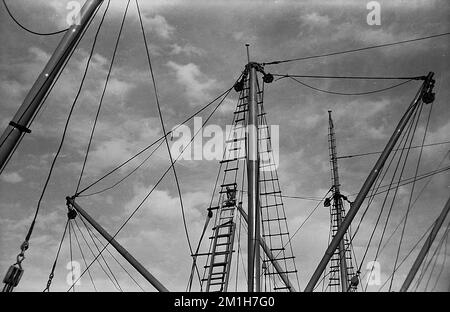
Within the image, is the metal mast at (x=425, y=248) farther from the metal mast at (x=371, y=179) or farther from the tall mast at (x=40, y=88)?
the tall mast at (x=40, y=88)

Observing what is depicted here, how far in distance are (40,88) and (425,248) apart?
466 inches

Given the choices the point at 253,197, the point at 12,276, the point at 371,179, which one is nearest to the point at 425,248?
the point at 371,179

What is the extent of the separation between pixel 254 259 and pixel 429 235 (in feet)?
19.5

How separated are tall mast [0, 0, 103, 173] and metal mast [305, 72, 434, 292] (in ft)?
24.8

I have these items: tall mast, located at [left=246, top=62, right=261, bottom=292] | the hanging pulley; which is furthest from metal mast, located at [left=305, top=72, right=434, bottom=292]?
the hanging pulley

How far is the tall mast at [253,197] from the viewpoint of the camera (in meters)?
11.9

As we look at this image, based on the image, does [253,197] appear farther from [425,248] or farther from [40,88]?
[40,88]

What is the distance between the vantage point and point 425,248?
505 inches

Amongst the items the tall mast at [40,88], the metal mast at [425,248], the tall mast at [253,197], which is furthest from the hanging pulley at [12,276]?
the metal mast at [425,248]

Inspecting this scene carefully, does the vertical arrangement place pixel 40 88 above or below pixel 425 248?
above

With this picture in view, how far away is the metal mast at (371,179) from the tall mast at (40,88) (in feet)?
24.8

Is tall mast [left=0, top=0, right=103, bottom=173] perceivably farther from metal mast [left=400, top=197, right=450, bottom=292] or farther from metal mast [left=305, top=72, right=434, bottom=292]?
metal mast [left=400, top=197, right=450, bottom=292]
